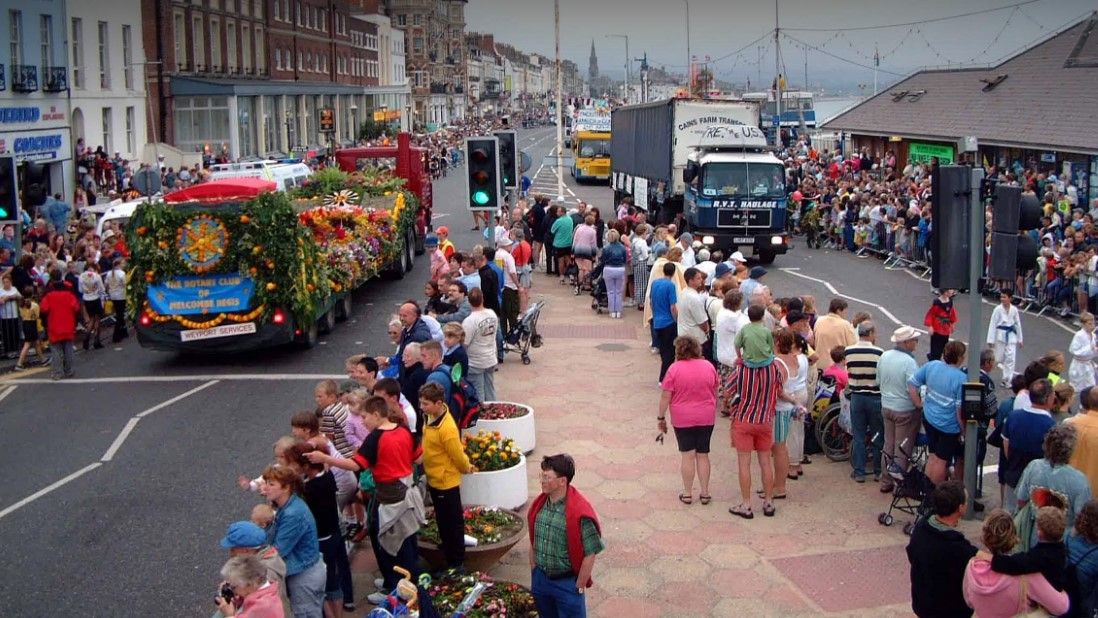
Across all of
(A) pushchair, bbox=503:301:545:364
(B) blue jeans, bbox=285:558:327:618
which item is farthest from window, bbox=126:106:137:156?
(B) blue jeans, bbox=285:558:327:618

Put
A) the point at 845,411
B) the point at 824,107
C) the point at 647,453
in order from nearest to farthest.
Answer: the point at 845,411 → the point at 647,453 → the point at 824,107

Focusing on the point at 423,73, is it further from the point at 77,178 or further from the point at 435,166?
the point at 77,178

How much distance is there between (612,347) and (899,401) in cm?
785

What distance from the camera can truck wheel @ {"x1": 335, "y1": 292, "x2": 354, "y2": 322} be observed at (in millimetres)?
19969

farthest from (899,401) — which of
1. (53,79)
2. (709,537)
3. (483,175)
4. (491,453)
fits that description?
(53,79)

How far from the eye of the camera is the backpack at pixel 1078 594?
→ 640cm

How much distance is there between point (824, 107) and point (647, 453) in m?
84.2

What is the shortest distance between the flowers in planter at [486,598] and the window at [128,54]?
126 ft

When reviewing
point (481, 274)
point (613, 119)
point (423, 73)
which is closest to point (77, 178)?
point (613, 119)

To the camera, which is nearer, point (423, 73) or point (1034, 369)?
point (1034, 369)

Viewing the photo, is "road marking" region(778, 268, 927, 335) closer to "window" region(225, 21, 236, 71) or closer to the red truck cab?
the red truck cab

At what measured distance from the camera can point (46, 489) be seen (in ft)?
36.6

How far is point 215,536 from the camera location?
31.7 feet

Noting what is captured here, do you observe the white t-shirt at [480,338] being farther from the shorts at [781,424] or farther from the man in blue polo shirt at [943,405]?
the man in blue polo shirt at [943,405]
